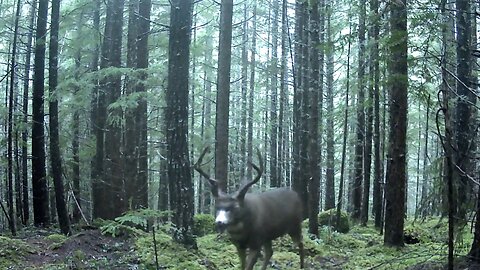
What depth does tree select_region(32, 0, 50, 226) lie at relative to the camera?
16359mm

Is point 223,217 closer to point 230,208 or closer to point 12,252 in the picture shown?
point 230,208

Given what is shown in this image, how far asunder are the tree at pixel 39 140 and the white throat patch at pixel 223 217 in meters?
10.3

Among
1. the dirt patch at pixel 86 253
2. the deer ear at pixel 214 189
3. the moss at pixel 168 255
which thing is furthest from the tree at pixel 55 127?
the deer ear at pixel 214 189

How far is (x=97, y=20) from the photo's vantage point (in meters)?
20.8

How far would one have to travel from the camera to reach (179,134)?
9969mm

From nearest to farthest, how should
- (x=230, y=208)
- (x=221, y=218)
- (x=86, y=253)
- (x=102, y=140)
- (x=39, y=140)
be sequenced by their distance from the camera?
(x=221, y=218), (x=230, y=208), (x=86, y=253), (x=39, y=140), (x=102, y=140)

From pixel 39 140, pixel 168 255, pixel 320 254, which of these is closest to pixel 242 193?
pixel 168 255

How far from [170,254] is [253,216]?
2.42 m

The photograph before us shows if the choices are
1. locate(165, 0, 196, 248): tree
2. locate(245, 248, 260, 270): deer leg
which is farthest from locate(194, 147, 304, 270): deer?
locate(165, 0, 196, 248): tree

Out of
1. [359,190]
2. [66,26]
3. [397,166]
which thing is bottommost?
[359,190]

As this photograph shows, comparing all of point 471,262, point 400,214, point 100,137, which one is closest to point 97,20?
point 100,137

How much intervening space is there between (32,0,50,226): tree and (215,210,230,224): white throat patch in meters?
10.3

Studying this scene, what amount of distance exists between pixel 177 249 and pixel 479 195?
16.7ft

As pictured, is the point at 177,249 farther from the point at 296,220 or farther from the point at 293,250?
the point at 293,250
